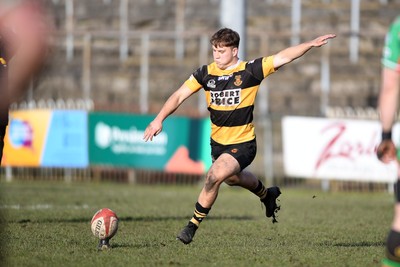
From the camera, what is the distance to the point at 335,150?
18531 mm

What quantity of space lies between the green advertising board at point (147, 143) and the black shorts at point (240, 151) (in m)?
10.5

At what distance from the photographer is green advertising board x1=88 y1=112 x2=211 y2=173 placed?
19828 mm

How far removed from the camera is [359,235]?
34.1ft

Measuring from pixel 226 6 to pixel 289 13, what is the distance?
870 cm

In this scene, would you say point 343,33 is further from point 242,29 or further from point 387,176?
point 387,176

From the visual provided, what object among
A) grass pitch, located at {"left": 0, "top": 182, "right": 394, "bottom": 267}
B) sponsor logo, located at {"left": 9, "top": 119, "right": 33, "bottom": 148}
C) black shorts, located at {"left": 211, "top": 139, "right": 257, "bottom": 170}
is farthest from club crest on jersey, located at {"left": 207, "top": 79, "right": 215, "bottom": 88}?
sponsor logo, located at {"left": 9, "top": 119, "right": 33, "bottom": 148}

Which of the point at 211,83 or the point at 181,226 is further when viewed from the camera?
the point at 181,226

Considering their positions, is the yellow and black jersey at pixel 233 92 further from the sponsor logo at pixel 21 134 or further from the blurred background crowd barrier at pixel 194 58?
the sponsor logo at pixel 21 134

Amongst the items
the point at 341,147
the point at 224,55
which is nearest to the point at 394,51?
the point at 224,55

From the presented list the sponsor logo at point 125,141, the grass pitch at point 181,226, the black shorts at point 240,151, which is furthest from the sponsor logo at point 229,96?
the sponsor logo at point 125,141

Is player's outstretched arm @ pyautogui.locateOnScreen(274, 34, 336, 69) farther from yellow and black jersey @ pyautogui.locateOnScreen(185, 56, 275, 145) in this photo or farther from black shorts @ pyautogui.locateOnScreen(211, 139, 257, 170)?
black shorts @ pyautogui.locateOnScreen(211, 139, 257, 170)

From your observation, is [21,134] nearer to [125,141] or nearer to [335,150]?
[125,141]

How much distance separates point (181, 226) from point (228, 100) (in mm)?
2711

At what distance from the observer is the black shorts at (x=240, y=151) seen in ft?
28.8
